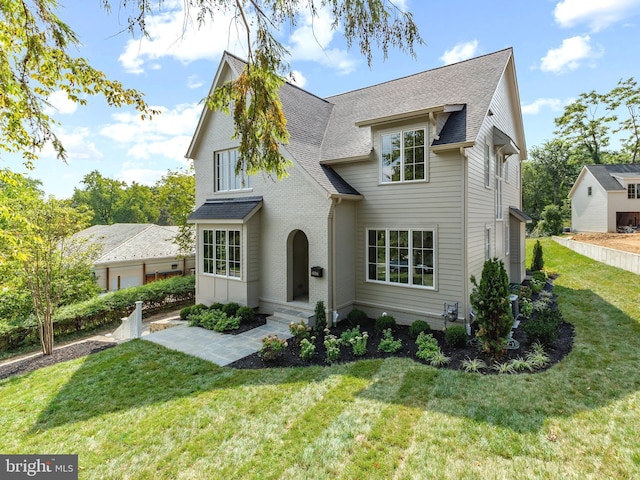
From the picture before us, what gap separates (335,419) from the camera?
5250 millimetres

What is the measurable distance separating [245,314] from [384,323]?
466 centimetres

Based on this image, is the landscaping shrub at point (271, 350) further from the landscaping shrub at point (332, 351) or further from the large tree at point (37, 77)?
the large tree at point (37, 77)

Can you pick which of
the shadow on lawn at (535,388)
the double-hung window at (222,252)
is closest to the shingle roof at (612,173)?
the shadow on lawn at (535,388)

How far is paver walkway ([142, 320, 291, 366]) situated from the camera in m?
8.37

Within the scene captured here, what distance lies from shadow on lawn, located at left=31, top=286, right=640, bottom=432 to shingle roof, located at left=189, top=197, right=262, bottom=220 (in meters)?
5.03

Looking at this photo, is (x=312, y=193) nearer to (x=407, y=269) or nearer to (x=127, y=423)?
(x=407, y=269)

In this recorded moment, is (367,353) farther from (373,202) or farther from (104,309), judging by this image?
(104,309)

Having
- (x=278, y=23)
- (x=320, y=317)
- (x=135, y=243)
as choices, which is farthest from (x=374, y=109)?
(x=135, y=243)

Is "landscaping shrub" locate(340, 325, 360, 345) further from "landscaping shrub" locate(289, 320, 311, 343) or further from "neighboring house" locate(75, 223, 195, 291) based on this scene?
A: "neighboring house" locate(75, 223, 195, 291)

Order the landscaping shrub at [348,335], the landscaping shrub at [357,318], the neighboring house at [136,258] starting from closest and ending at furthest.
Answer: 1. the landscaping shrub at [348,335]
2. the landscaping shrub at [357,318]
3. the neighboring house at [136,258]

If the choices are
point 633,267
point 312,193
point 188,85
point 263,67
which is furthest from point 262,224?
point 633,267

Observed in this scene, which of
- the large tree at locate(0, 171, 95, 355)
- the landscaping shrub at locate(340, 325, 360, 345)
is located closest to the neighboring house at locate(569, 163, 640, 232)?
the landscaping shrub at locate(340, 325, 360, 345)

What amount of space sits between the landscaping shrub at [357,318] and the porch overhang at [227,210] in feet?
16.1

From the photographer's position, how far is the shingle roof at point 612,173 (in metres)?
28.9
